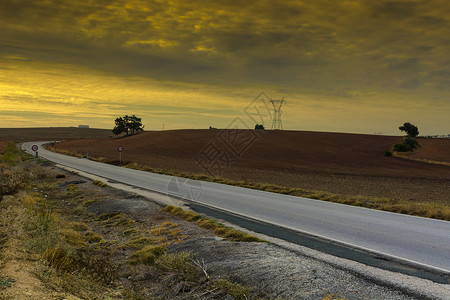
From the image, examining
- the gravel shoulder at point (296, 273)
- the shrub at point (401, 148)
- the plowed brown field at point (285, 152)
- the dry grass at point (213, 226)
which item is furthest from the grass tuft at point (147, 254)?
the shrub at point (401, 148)

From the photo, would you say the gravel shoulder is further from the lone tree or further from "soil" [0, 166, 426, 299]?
the lone tree

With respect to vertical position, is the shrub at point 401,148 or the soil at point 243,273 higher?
the shrub at point 401,148

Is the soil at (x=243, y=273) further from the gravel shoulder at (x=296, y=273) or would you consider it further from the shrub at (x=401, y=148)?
the shrub at (x=401, y=148)

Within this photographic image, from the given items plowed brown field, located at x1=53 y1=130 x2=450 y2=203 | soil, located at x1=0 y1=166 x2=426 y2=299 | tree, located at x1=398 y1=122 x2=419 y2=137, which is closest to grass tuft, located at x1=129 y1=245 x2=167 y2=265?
soil, located at x1=0 y1=166 x2=426 y2=299

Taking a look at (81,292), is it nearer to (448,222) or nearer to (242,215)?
(242,215)

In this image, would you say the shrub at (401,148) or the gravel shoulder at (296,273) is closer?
the gravel shoulder at (296,273)

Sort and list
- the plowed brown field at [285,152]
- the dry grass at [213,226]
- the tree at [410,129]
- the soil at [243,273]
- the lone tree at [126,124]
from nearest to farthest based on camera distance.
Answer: the soil at [243,273] < the dry grass at [213,226] < the plowed brown field at [285,152] < the tree at [410,129] < the lone tree at [126,124]

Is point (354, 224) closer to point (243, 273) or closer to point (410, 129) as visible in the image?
point (243, 273)

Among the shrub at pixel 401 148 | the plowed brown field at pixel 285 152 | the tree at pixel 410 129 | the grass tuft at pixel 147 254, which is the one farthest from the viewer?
the tree at pixel 410 129

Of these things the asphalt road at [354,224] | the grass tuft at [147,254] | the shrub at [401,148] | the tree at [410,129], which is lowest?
the grass tuft at [147,254]

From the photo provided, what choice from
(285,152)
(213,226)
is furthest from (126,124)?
(213,226)

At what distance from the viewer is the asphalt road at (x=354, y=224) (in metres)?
7.66

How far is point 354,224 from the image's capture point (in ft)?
34.1

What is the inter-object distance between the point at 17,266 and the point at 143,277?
2336 mm
